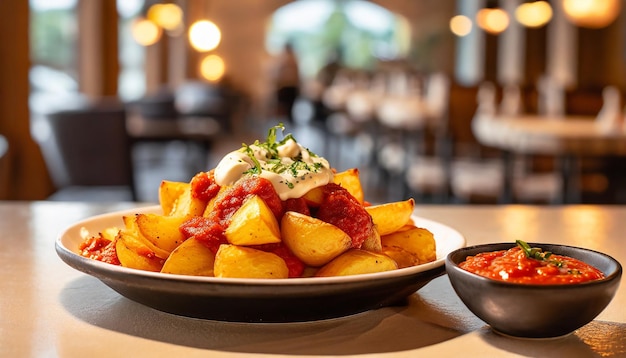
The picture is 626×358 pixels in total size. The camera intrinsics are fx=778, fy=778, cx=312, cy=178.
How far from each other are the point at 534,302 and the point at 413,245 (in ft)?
0.86

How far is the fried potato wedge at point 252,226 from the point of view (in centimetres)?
84

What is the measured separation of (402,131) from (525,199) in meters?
1.83

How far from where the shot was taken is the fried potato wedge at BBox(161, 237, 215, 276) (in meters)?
0.87

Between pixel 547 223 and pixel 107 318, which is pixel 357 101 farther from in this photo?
pixel 107 318

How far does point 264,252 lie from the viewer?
0.86 m

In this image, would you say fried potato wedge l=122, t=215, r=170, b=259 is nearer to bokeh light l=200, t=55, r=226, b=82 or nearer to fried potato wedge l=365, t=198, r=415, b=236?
fried potato wedge l=365, t=198, r=415, b=236

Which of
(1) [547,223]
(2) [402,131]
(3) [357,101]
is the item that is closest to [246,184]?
(1) [547,223]

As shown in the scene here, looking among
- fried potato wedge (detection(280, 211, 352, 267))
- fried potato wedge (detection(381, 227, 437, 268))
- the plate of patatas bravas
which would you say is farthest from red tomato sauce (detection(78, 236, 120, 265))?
fried potato wedge (detection(381, 227, 437, 268))

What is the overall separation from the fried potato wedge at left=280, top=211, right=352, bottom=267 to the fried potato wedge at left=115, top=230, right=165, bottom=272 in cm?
16

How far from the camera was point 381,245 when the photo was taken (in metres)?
1.00

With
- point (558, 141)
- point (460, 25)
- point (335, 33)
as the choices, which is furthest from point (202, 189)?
point (335, 33)

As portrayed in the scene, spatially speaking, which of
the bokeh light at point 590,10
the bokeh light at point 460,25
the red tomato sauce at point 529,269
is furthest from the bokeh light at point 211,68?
the red tomato sauce at point 529,269

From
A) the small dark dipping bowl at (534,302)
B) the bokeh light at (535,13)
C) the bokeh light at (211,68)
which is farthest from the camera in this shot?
the bokeh light at (211,68)

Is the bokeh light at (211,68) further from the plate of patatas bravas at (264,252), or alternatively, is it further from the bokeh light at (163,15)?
the plate of patatas bravas at (264,252)
